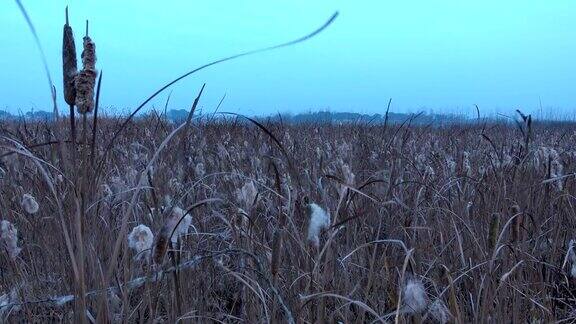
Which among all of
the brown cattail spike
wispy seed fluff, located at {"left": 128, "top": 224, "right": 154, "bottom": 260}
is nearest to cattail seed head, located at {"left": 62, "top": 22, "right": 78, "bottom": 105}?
the brown cattail spike

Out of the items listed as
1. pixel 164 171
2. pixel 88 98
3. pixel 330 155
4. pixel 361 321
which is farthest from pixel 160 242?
pixel 330 155

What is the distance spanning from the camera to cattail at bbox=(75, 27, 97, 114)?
3.88 feet

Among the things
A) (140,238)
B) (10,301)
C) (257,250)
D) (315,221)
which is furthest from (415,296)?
(10,301)

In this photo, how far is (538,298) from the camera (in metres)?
2.44

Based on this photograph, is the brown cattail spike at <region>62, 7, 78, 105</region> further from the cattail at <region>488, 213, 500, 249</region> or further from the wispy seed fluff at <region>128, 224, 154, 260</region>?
the cattail at <region>488, 213, 500, 249</region>

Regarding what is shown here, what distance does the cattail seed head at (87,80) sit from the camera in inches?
46.6

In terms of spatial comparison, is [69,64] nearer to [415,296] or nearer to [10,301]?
[415,296]

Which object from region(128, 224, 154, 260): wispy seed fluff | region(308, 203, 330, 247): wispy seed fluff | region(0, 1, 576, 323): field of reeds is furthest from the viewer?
region(128, 224, 154, 260): wispy seed fluff

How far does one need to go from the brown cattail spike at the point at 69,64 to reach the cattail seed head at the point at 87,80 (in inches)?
0.9

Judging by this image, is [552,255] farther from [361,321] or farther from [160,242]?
[160,242]

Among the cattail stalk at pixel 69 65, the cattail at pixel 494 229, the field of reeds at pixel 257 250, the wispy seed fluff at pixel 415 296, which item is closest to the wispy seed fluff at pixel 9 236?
the field of reeds at pixel 257 250

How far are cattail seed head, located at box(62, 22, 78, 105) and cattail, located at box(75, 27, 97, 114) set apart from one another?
24mm

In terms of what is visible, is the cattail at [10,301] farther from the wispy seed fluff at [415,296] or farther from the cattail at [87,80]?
the wispy seed fluff at [415,296]

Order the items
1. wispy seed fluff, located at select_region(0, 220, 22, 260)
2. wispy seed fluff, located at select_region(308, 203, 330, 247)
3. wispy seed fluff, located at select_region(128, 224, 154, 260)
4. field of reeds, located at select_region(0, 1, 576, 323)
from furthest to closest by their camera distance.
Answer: wispy seed fluff, located at select_region(0, 220, 22, 260)
wispy seed fluff, located at select_region(128, 224, 154, 260)
wispy seed fluff, located at select_region(308, 203, 330, 247)
field of reeds, located at select_region(0, 1, 576, 323)
